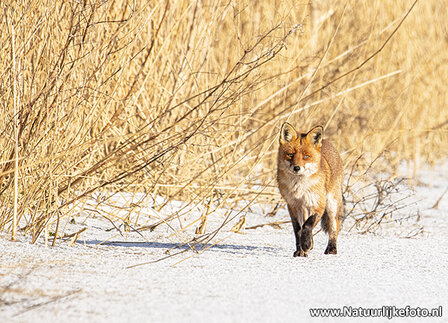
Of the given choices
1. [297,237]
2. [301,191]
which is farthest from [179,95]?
[297,237]

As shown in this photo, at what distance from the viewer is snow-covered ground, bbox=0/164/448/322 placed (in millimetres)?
2264

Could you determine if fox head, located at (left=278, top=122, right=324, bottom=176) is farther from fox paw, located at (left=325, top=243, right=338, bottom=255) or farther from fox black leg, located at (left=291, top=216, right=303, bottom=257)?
fox paw, located at (left=325, top=243, right=338, bottom=255)

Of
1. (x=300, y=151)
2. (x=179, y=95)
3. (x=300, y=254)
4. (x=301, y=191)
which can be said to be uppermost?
(x=179, y=95)

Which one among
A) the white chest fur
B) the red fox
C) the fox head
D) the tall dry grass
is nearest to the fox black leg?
the red fox

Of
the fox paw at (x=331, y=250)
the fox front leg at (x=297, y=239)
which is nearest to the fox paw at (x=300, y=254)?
the fox front leg at (x=297, y=239)

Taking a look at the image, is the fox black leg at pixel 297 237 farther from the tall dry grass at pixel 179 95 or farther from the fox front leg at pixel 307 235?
the tall dry grass at pixel 179 95

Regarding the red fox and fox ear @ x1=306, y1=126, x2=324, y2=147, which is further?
fox ear @ x1=306, y1=126, x2=324, y2=147

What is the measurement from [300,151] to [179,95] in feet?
4.76

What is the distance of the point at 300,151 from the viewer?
3.66m

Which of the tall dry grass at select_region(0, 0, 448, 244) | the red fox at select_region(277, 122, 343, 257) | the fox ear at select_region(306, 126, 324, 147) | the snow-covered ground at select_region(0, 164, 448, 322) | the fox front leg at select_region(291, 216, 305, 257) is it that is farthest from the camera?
the fox ear at select_region(306, 126, 324, 147)

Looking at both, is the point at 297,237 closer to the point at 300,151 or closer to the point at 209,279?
the point at 300,151

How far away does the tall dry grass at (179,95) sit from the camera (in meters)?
3.35

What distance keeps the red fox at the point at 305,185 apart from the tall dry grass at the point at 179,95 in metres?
0.16

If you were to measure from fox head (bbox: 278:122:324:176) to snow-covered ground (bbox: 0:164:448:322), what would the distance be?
1.44ft
